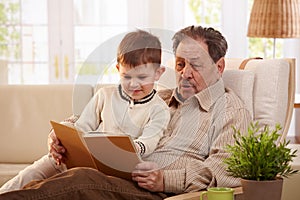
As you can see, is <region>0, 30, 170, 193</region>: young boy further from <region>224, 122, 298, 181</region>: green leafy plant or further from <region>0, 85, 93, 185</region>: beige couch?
<region>0, 85, 93, 185</region>: beige couch

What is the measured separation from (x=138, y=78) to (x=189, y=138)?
317 mm

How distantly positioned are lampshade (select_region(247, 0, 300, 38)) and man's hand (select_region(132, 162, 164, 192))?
2.58 meters

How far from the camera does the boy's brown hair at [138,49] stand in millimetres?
2244

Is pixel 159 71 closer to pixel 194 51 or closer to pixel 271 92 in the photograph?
pixel 194 51

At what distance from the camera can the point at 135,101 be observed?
7.65 ft

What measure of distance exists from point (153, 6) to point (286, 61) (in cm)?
290

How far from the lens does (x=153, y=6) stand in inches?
215

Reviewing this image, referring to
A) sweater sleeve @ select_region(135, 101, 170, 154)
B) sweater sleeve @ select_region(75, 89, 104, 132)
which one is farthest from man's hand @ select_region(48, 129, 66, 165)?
sweater sleeve @ select_region(135, 101, 170, 154)

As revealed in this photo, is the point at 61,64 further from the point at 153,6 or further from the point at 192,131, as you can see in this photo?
the point at 192,131

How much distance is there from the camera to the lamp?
4568 millimetres

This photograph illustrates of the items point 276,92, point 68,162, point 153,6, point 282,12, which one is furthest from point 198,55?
point 153,6

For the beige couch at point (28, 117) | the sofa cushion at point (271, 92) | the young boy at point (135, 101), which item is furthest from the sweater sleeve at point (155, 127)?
the beige couch at point (28, 117)

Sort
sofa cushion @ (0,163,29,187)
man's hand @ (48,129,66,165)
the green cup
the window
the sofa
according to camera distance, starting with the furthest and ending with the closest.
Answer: the window < the sofa < sofa cushion @ (0,163,29,187) < man's hand @ (48,129,66,165) < the green cup

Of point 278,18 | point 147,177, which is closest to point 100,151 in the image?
point 147,177
